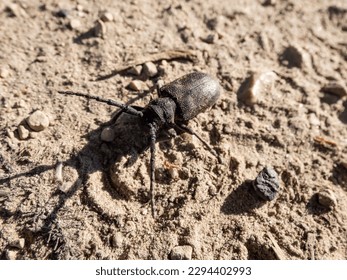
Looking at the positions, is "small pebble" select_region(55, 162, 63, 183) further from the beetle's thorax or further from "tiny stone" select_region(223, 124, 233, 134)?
"tiny stone" select_region(223, 124, 233, 134)

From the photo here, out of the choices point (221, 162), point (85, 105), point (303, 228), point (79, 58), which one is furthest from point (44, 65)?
point (303, 228)

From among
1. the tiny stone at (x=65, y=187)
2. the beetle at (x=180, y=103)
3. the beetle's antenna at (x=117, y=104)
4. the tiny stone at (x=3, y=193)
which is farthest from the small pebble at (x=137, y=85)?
the tiny stone at (x=3, y=193)

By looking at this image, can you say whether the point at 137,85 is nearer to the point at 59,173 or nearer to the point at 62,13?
the point at 59,173

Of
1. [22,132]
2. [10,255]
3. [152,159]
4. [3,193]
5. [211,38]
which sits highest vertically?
[211,38]

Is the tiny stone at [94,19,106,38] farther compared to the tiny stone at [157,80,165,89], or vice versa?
the tiny stone at [94,19,106,38]

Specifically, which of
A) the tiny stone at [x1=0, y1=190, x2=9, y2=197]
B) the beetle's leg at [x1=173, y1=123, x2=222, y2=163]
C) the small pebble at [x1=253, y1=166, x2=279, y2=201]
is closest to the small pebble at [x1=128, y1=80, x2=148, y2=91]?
the beetle's leg at [x1=173, y1=123, x2=222, y2=163]

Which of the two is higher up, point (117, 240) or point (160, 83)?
point (160, 83)

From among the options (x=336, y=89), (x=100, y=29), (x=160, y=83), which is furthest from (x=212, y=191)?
(x=100, y=29)
